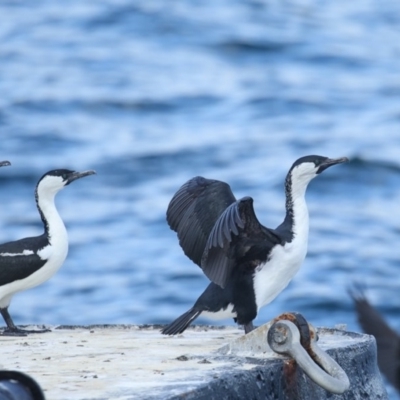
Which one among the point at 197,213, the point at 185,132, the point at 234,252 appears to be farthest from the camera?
the point at 185,132

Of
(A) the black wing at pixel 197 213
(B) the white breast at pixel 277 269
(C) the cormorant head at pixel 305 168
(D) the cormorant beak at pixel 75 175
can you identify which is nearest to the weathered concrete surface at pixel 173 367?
(B) the white breast at pixel 277 269

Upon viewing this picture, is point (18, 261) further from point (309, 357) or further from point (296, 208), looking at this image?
point (309, 357)

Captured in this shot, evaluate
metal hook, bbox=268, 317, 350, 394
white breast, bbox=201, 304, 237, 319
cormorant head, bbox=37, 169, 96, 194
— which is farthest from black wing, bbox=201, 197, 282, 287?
metal hook, bbox=268, 317, 350, 394

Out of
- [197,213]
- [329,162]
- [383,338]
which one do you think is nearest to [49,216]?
[197,213]

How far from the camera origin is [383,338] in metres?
9.24

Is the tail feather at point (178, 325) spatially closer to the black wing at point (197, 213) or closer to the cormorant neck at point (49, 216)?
the black wing at point (197, 213)

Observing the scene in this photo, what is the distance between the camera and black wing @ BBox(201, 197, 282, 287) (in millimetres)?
5523

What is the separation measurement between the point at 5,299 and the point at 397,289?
733 cm

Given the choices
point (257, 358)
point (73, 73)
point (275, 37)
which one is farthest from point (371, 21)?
point (257, 358)

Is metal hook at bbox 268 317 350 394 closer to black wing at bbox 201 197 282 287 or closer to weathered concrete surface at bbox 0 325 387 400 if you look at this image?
weathered concrete surface at bbox 0 325 387 400

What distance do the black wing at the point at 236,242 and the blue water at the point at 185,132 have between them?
545 centimetres

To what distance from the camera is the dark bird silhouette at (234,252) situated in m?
5.93

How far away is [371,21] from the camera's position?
22.8 metres

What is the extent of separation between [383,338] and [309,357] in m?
5.44
